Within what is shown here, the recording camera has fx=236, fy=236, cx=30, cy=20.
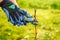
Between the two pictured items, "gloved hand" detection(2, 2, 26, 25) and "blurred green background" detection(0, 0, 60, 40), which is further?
"gloved hand" detection(2, 2, 26, 25)

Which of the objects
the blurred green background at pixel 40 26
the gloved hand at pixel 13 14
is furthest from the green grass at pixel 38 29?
the gloved hand at pixel 13 14

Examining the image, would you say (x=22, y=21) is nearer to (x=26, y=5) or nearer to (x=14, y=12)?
(x=14, y=12)

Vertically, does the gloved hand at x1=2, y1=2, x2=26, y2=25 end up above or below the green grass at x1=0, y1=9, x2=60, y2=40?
above

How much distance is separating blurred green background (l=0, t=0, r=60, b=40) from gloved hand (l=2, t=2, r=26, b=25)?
0.16 meters

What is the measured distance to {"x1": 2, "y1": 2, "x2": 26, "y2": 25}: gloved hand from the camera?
16.0ft

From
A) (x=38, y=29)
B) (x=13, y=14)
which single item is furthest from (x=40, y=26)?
(x=13, y=14)

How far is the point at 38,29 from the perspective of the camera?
5125 mm

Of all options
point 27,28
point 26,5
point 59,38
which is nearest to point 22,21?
point 27,28

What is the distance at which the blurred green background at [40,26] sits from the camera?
4754 millimetres

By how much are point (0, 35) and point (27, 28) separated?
67cm

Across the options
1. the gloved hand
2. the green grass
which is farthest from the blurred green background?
the gloved hand

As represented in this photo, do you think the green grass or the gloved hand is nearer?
the green grass

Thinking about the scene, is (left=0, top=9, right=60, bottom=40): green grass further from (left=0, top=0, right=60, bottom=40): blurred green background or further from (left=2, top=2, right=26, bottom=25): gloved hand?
(left=2, top=2, right=26, bottom=25): gloved hand

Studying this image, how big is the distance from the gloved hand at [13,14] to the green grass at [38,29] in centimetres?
16
